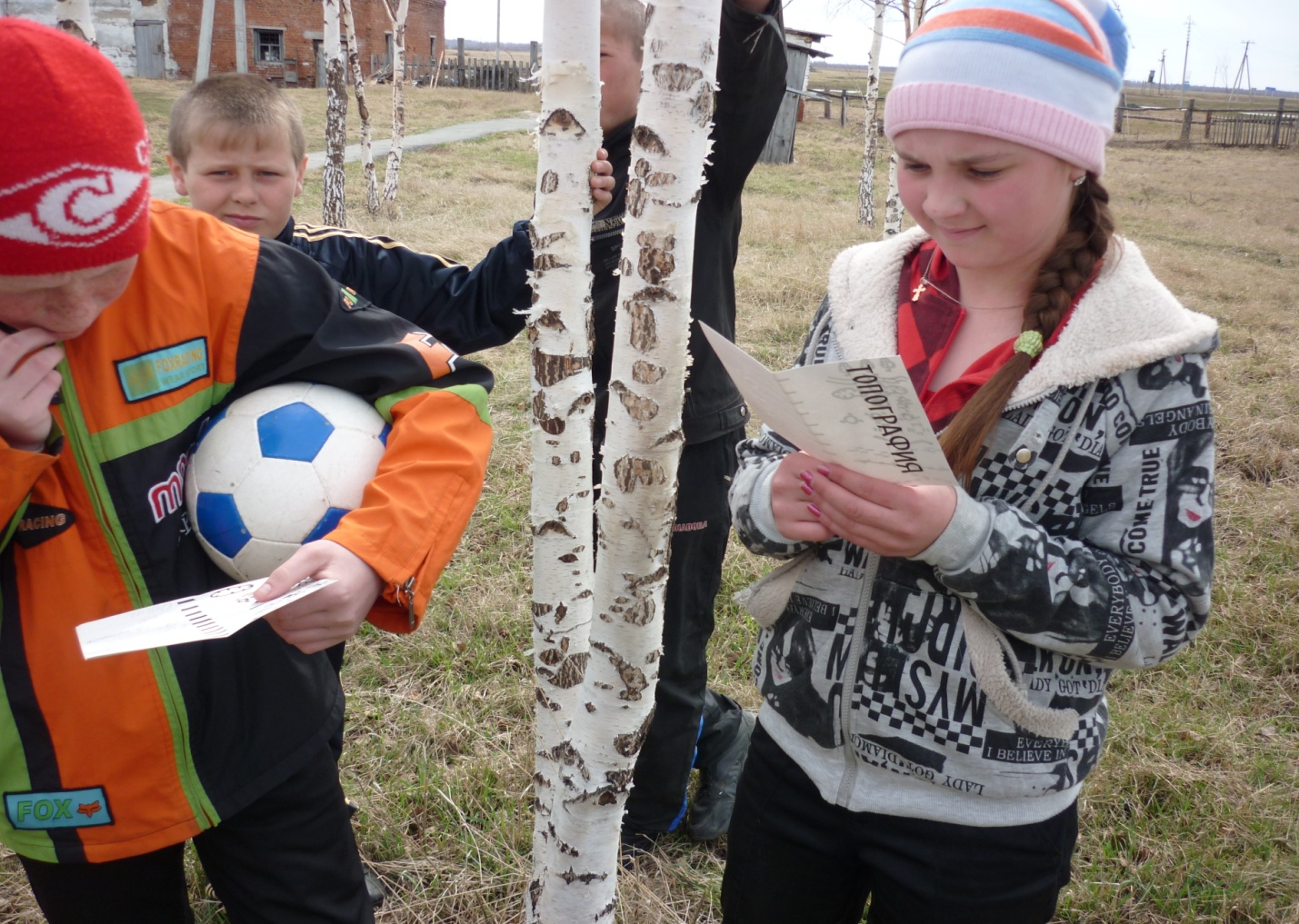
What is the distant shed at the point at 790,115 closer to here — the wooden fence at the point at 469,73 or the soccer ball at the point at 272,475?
the wooden fence at the point at 469,73

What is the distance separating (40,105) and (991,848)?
5.52 ft

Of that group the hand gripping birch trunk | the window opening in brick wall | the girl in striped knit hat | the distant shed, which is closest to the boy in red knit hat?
the hand gripping birch trunk

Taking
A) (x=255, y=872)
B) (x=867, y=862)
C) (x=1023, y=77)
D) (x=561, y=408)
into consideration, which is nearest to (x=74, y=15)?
(x=561, y=408)

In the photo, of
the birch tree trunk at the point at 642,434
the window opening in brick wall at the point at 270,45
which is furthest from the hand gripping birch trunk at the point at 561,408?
the window opening in brick wall at the point at 270,45

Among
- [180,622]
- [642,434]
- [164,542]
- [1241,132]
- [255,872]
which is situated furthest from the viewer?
[1241,132]

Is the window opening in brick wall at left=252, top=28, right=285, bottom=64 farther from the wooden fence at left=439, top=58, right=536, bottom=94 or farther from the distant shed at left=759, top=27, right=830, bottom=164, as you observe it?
the distant shed at left=759, top=27, right=830, bottom=164

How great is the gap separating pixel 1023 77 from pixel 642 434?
71 cm

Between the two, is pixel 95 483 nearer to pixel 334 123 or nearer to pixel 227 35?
pixel 334 123

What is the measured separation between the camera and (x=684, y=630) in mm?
2547

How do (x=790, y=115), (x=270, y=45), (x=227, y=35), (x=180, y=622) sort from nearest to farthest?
(x=180, y=622) → (x=790, y=115) → (x=227, y=35) → (x=270, y=45)

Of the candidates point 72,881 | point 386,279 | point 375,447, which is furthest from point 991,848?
point 386,279

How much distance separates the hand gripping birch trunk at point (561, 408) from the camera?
1.43 m

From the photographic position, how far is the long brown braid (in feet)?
4.52

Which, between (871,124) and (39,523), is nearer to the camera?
(39,523)
